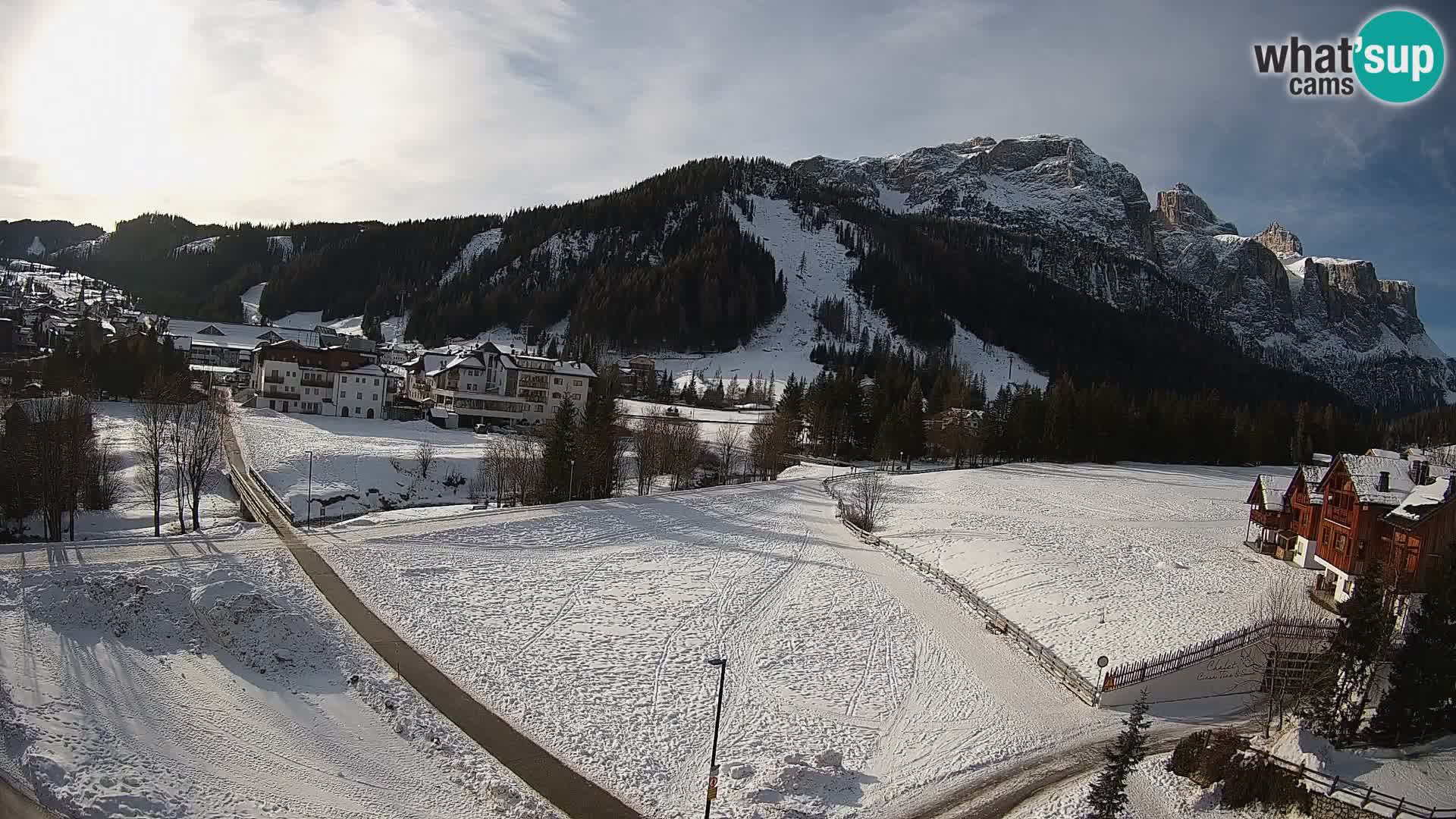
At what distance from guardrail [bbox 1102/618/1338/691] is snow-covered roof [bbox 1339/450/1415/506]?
823 cm

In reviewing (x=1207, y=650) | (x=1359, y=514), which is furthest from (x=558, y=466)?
(x=1359, y=514)

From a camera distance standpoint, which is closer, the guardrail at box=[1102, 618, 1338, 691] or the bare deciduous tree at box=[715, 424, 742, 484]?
the guardrail at box=[1102, 618, 1338, 691]

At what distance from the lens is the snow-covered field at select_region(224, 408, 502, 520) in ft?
164

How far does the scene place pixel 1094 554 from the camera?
39.5 m

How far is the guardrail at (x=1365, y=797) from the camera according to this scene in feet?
53.5

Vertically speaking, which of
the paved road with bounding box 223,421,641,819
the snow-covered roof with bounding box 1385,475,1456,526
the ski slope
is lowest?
the paved road with bounding box 223,421,641,819

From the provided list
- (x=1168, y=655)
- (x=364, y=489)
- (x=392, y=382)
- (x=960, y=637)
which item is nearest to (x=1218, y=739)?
(x=1168, y=655)

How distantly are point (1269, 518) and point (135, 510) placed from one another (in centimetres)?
6174

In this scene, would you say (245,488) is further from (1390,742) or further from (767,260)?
(767,260)

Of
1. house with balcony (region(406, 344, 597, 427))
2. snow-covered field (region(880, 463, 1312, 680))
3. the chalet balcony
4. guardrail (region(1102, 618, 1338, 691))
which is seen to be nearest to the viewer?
guardrail (region(1102, 618, 1338, 691))

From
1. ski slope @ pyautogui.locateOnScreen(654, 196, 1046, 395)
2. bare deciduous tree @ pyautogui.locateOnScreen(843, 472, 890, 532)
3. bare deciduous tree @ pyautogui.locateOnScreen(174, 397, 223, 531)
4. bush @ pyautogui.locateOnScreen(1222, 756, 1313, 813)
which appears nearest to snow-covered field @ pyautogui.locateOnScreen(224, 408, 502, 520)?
bare deciduous tree @ pyautogui.locateOnScreen(174, 397, 223, 531)

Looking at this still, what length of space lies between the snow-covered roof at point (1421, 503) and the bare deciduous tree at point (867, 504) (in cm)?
2444

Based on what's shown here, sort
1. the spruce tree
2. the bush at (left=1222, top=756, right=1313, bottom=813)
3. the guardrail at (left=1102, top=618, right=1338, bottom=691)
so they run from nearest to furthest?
the bush at (left=1222, top=756, right=1313, bottom=813) < the spruce tree < the guardrail at (left=1102, top=618, right=1338, bottom=691)

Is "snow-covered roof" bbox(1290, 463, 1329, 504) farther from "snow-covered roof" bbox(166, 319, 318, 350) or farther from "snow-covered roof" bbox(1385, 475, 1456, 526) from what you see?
"snow-covered roof" bbox(166, 319, 318, 350)
